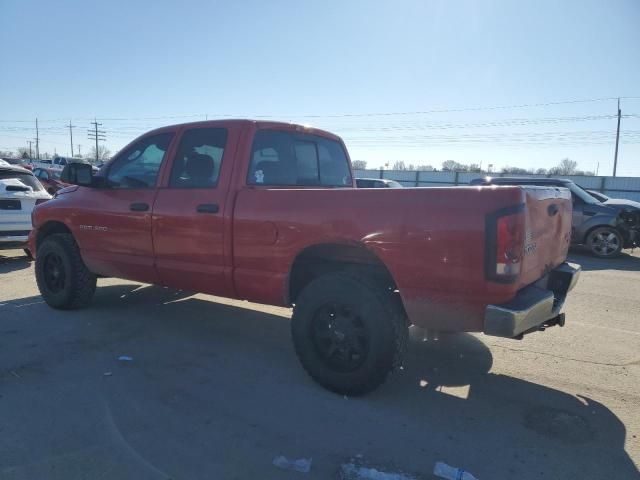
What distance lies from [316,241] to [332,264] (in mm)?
472

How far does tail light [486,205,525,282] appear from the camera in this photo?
276 cm

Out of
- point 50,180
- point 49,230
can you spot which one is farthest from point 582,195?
point 50,180

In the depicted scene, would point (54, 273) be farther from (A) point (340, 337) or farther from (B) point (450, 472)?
(B) point (450, 472)

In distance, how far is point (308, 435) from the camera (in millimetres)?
2957

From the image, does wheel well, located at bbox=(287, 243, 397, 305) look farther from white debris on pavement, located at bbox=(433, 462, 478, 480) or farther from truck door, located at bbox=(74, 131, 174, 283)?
truck door, located at bbox=(74, 131, 174, 283)

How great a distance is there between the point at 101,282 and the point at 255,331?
347 centimetres

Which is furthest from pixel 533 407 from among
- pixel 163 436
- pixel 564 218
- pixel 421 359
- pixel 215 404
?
pixel 163 436

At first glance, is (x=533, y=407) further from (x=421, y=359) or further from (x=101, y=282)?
(x=101, y=282)

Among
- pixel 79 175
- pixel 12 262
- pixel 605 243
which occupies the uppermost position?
pixel 79 175

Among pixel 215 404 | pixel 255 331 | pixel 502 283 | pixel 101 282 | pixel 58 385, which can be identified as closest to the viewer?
pixel 502 283

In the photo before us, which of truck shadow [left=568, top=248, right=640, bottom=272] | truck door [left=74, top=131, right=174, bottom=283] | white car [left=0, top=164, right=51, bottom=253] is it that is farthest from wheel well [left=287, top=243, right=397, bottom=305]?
truck shadow [left=568, top=248, right=640, bottom=272]

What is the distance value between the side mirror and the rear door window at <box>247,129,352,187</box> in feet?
6.68

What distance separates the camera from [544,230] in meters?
3.28

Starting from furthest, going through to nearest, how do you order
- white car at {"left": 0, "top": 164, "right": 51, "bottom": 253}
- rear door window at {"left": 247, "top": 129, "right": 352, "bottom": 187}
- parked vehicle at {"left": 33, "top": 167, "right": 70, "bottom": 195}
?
parked vehicle at {"left": 33, "top": 167, "right": 70, "bottom": 195} < white car at {"left": 0, "top": 164, "right": 51, "bottom": 253} < rear door window at {"left": 247, "top": 129, "right": 352, "bottom": 187}
